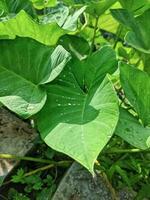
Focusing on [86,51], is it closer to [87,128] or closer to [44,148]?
[44,148]

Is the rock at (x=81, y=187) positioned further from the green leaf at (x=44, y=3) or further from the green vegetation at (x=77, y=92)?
the green leaf at (x=44, y=3)

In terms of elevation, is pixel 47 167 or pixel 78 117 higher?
pixel 78 117

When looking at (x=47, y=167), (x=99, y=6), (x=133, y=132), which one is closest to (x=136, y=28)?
(x=99, y=6)

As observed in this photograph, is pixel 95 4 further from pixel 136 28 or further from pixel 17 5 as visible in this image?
pixel 17 5

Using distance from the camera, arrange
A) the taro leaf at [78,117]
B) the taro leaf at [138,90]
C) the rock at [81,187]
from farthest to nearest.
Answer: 1. the rock at [81,187]
2. the taro leaf at [138,90]
3. the taro leaf at [78,117]

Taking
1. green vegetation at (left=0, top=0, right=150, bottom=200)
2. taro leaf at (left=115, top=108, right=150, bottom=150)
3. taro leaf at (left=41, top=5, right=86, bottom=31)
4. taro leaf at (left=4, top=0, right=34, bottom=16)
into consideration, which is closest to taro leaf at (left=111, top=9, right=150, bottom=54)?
green vegetation at (left=0, top=0, right=150, bottom=200)

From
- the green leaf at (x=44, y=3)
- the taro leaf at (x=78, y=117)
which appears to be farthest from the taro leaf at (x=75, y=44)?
the green leaf at (x=44, y=3)
